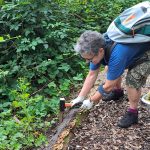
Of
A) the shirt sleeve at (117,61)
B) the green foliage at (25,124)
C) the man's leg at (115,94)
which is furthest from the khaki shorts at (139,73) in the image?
the green foliage at (25,124)

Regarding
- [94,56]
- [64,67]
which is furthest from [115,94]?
[64,67]

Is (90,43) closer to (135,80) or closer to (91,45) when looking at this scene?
(91,45)

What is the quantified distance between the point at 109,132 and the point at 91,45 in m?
1.16

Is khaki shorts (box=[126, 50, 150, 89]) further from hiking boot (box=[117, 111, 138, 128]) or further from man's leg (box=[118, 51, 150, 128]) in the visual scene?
hiking boot (box=[117, 111, 138, 128])

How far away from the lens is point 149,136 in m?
4.23

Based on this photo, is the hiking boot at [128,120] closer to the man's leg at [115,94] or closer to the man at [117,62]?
the man at [117,62]

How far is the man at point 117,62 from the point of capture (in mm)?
3824

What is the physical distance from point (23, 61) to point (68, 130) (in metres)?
2.36

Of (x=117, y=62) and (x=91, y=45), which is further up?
(x=91, y=45)

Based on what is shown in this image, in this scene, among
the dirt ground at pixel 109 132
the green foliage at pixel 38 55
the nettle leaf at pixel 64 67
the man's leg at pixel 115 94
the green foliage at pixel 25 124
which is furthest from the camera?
the nettle leaf at pixel 64 67

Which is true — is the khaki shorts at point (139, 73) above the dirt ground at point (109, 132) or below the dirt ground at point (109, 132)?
above

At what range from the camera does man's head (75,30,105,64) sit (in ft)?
12.4

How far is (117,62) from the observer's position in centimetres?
381

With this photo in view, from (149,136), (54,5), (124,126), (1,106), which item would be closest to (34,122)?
(1,106)
